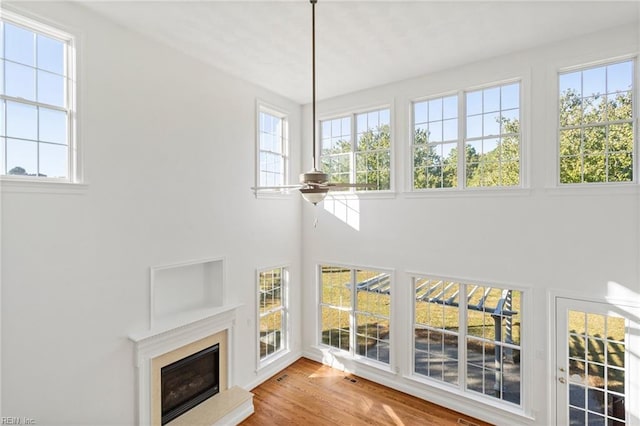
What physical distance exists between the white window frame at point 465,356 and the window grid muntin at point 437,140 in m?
1.59

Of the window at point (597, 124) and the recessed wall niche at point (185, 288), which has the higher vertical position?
the window at point (597, 124)

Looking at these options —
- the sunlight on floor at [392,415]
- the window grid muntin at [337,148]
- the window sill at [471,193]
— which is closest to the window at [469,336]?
the sunlight on floor at [392,415]

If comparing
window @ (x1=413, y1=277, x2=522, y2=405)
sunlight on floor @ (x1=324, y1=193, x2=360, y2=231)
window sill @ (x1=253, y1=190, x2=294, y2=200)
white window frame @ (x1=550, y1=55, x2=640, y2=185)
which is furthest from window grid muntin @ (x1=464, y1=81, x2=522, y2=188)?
window sill @ (x1=253, y1=190, x2=294, y2=200)

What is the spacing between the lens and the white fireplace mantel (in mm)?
3744

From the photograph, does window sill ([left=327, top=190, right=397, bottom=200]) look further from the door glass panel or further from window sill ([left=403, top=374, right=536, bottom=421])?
window sill ([left=403, top=374, right=536, bottom=421])

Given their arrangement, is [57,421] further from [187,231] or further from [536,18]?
[536,18]

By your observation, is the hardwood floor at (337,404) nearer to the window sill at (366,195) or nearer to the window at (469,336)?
the window at (469,336)

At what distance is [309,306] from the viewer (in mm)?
6410

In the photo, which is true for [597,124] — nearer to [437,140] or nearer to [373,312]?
[437,140]

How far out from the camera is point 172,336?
160 inches

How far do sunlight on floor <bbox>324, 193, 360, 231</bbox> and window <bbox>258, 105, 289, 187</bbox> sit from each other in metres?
1.03

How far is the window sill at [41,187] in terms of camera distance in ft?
9.32

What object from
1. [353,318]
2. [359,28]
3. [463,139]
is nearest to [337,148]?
[463,139]

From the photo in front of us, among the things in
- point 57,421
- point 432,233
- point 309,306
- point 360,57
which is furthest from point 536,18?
point 57,421
